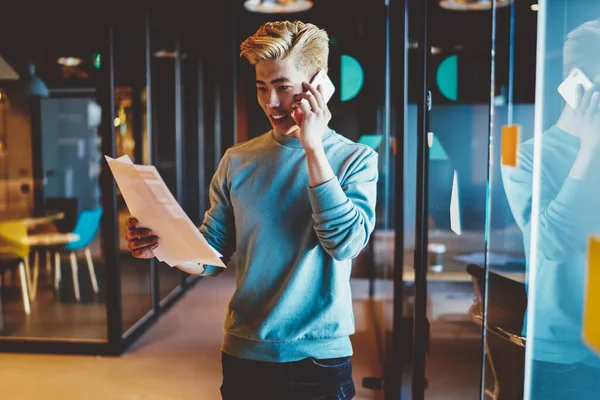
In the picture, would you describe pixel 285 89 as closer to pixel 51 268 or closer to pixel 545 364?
pixel 545 364

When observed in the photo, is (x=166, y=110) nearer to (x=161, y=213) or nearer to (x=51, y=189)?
(x=51, y=189)

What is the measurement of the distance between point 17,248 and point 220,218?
4389 millimetres

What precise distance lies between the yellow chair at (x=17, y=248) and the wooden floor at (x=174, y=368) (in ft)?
3.11

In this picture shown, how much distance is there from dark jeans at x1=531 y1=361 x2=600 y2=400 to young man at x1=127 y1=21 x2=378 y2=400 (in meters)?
0.43

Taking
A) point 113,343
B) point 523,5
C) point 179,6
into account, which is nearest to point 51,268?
point 113,343

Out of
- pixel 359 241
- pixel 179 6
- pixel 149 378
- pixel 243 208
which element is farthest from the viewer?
pixel 179 6

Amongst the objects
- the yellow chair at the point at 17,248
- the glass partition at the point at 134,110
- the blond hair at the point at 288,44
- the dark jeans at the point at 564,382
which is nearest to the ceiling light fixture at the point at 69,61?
the glass partition at the point at 134,110

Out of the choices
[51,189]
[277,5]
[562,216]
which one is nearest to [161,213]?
[562,216]

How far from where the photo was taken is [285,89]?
124cm

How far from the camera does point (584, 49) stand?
1036 millimetres

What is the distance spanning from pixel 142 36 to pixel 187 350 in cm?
281

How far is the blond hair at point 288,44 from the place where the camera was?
120 cm

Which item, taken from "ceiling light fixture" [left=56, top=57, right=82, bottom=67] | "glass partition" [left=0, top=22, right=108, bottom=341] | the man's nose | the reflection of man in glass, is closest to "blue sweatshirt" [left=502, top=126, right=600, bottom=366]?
the reflection of man in glass

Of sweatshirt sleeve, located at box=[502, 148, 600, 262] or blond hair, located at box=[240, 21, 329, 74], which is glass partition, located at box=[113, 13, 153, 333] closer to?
blond hair, located at box=[240, 21, 329, 74]
